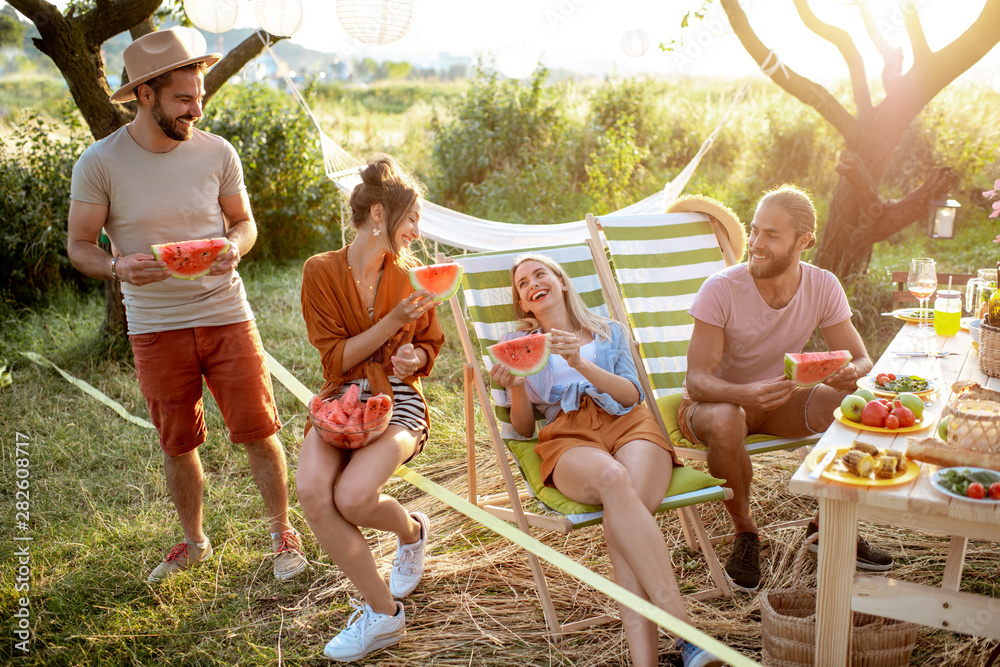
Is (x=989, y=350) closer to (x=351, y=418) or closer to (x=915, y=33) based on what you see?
(x=351, y=418)

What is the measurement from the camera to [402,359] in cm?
298

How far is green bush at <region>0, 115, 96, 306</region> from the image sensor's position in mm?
7426

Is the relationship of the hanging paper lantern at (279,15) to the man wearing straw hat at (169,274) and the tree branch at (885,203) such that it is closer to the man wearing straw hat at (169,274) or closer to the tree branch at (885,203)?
the man wearing straw hat at (169,274)

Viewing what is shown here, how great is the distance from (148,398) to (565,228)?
138 inches

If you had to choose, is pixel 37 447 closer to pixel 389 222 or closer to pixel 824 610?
pixel 389 222

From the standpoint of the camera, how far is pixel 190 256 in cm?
288

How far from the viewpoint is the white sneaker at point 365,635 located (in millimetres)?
2793

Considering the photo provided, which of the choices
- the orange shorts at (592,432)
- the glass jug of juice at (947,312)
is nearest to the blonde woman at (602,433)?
the orange shorts at (592,432)

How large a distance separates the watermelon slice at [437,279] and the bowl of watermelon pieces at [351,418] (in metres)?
0.44

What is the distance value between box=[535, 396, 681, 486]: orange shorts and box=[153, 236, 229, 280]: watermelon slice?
146cm

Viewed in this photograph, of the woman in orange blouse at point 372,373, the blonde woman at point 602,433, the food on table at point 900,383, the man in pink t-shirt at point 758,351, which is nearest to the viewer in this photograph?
the blonde woman at point 602,433

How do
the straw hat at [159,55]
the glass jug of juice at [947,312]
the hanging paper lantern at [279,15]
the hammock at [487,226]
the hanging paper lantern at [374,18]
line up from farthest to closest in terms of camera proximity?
1. the hammock at [487,226]
2. the hanging paper lantern at [279,15]
3. the hanging paper lantern at [374,18]
4. the glass jug of juice at [947,312]
5. the straw hat at [159,55]

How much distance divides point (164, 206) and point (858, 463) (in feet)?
9.00

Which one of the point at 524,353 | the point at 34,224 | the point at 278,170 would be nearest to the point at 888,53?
the point at 524,353
